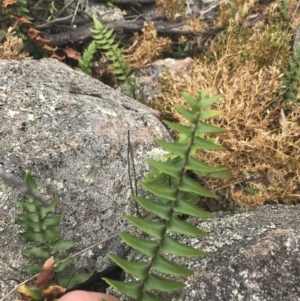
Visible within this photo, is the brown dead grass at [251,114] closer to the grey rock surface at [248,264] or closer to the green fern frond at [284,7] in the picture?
the green fern frond at [284,7]

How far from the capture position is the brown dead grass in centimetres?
316

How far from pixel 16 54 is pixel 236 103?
1.87 meters

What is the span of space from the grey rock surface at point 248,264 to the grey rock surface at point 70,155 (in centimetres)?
56

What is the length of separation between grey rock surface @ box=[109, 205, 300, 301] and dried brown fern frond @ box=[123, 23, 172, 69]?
215cm

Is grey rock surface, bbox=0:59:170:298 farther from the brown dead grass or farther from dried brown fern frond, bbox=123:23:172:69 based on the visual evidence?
dried brown fern frond, bbox=123:23:172:69

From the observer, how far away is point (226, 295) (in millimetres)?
2223

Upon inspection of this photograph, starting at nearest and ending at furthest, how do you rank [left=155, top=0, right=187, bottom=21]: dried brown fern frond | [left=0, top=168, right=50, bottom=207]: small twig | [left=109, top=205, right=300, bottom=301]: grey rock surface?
[left=0, top=168, right=50, bottom=207]: small twig, [left=109, top=205, right=300, bottom=301]: grey rock surface, [left=155, top=0, right=187, bottom=21]: dried brown fern frond

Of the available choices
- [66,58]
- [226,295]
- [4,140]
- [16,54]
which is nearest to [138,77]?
[66,58]

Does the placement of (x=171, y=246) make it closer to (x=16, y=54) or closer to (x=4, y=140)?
(x=4, y=140)

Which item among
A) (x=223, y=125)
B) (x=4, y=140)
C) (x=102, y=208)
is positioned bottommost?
(x=102, y=208)

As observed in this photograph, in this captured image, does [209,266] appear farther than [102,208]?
No

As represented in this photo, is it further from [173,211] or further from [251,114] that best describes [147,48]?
[173,211]

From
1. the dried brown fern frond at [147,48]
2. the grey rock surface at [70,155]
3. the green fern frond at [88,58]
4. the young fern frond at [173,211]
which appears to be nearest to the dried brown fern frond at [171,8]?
the dried brown fern frond at [147,48]

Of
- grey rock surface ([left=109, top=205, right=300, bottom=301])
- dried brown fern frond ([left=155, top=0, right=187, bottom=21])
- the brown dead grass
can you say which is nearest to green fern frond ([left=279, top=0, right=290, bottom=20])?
the brown dead grass
